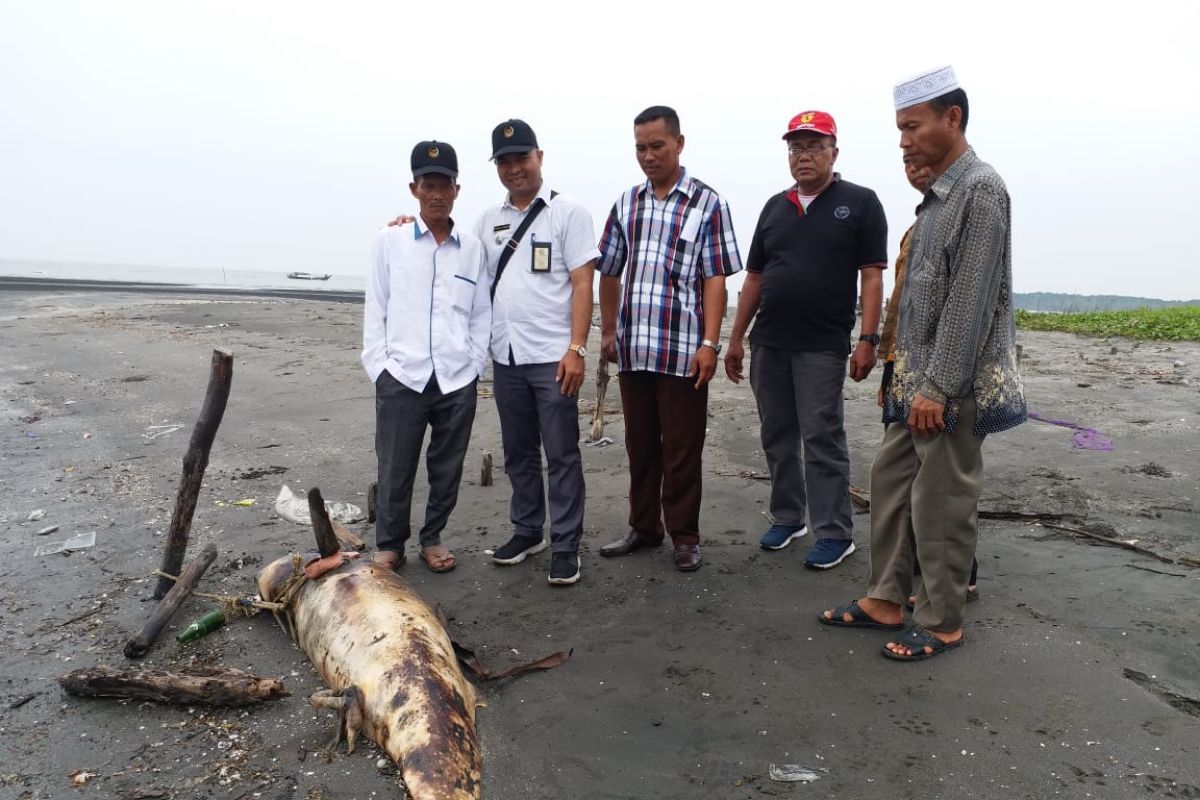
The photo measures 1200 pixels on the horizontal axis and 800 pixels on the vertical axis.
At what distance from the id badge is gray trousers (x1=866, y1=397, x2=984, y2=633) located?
1.92 metres

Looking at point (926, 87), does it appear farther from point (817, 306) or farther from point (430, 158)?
point (430, 158)

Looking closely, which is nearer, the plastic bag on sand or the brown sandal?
the brown sandal

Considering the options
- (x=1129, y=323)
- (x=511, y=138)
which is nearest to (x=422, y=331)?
(x=511, y=138)

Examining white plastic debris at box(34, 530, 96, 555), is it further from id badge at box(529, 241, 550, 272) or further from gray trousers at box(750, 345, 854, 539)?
gray trousers at box(750, 345, 854, 539)

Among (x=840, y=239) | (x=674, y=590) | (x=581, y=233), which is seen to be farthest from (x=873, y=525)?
(x=581, y=233)

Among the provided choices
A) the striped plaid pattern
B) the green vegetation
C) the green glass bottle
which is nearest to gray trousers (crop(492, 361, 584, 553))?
the striped plaid pattern

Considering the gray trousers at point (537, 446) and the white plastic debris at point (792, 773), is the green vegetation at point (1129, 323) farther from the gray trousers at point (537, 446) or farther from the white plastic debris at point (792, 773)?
the white plastic debris at point (792, 773)

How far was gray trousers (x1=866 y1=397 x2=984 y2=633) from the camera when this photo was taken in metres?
3.26

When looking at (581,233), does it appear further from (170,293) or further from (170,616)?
(170,293)

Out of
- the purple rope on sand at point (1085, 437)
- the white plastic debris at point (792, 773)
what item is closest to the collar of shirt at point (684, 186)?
the white plastic debris at point (792, 773)

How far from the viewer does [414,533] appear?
204 inches

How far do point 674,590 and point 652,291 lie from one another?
5.11ft

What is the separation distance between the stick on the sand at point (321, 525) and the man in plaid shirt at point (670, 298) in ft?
5.60

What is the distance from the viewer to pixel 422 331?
170 inches
